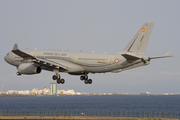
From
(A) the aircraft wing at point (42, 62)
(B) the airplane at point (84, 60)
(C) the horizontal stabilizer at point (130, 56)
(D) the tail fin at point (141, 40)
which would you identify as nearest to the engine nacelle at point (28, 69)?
(B) the airplane at point (84, 60)

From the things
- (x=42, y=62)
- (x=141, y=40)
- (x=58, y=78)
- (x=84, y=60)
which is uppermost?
(x=141, y=40)

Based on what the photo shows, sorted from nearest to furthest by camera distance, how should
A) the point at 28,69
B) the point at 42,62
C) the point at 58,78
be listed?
1. the point at 42,62
2. the point at 28,69
3. the point at 58,78

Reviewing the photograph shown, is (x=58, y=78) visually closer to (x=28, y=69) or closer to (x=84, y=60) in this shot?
(x=28, y=69)

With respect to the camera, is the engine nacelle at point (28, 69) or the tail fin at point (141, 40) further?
the engine nacelle at point (28, 69)

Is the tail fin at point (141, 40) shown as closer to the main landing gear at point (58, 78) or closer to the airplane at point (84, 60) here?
the airplane at point (84, 60)

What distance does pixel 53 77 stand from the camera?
59.9m

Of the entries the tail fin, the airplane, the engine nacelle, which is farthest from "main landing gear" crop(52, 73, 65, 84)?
the tail fin

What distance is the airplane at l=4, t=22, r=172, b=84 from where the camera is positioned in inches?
2175

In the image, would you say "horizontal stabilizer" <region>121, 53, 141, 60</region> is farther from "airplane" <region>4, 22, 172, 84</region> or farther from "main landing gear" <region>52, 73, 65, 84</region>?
"main landing gear" <region>52, 73, 65, 84</region>

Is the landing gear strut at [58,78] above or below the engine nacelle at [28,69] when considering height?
below

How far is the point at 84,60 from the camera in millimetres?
58844

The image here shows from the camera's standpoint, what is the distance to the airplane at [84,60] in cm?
5525

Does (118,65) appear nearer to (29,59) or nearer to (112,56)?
(112,56)

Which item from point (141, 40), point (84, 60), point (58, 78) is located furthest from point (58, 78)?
point (141, 40)
